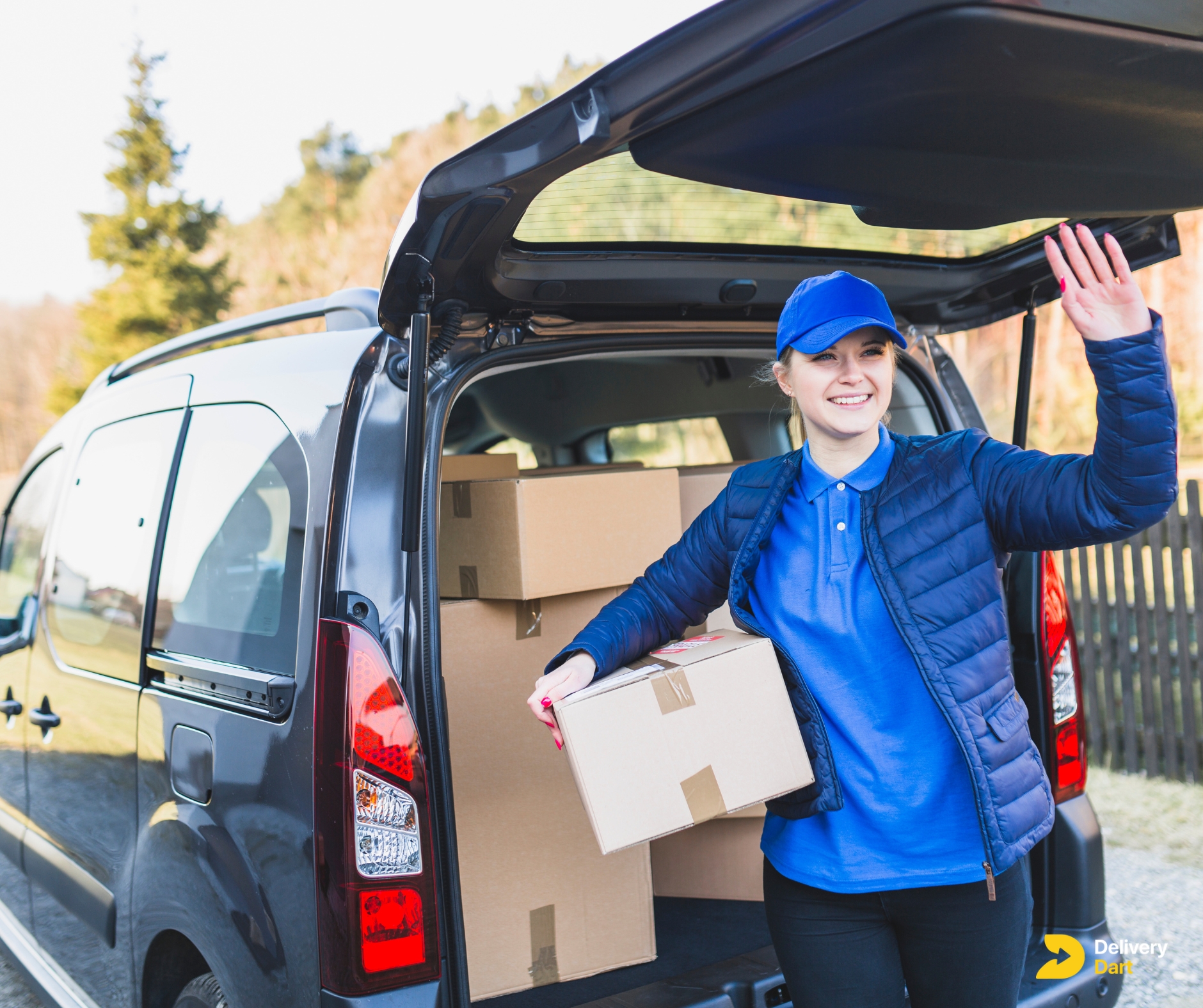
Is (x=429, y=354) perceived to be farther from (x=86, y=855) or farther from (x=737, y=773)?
(x=86, y=855)

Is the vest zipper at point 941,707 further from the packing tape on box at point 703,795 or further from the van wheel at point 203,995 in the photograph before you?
the van wheel at point 203,995

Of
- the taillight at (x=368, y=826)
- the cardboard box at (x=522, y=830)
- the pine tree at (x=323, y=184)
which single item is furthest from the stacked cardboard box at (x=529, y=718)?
the pine tree at (x=323, y=184)

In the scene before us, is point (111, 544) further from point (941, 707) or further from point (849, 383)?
point (941, 707)

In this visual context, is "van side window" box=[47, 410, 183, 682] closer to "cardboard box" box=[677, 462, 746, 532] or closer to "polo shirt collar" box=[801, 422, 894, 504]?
"cardboard box" box=[677, 462, 746, 532]

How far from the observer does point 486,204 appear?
137cm

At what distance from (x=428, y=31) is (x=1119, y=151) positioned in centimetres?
3009

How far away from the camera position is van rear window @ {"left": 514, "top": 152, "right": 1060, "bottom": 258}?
4.81ft

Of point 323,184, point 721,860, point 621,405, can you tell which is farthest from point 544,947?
point 323,184

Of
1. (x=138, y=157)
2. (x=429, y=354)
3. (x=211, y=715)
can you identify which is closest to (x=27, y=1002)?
(x=211, y=715)

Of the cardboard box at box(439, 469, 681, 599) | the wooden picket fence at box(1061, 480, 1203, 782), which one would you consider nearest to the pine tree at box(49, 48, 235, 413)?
the wooden picket fence at box(1061, 480, 1203, 782)

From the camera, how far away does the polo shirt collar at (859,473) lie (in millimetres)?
1486

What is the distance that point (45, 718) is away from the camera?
8.00 ft

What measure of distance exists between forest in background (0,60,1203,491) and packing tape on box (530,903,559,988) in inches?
330

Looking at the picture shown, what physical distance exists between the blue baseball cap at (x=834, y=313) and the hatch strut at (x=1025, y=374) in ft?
2.55
